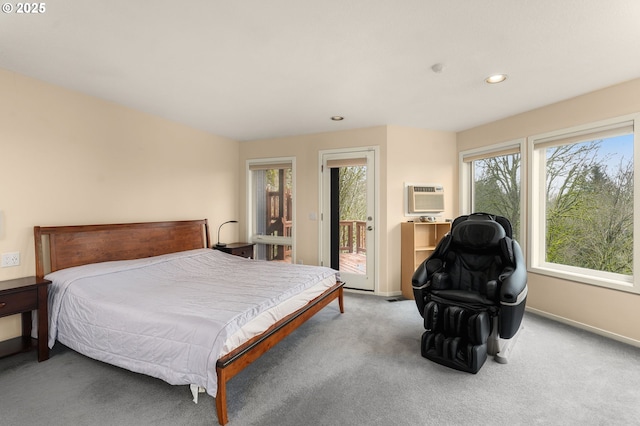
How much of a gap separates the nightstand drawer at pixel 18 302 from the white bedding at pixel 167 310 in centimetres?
15

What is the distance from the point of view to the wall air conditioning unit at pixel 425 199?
427 centimetres

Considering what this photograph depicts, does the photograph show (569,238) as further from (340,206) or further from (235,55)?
(235,55)

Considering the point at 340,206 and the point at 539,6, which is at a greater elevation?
the point at 539,6

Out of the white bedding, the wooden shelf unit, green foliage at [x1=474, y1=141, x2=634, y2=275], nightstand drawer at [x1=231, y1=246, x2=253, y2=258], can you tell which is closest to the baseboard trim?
green foliage at [x1=474, y1=141, x2=634, y2=275]

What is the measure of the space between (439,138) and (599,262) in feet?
8.03

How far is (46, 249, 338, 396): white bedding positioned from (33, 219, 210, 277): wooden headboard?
9.0 inches

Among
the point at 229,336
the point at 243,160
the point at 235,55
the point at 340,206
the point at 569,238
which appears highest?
the point at 235,55

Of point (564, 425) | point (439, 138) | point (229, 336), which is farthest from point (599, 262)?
point (229, 336)

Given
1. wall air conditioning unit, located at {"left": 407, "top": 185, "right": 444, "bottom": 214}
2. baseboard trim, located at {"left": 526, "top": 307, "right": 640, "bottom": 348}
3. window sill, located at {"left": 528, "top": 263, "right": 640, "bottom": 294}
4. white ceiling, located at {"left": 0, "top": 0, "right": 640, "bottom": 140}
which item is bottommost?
baseboard trim, located at {"left": 526, "top": 307, "right": 640, "bottom": 348}

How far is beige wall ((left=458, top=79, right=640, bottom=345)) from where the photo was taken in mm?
2752

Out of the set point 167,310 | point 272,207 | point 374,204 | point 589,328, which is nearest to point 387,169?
point 374,204

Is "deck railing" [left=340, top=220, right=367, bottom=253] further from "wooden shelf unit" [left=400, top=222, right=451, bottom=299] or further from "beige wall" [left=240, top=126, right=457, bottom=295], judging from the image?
"wooden shelf unit" [left=400, top=222, right=451, bottom=299]

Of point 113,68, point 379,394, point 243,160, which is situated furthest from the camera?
point 243,160

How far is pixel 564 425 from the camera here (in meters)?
1.73
